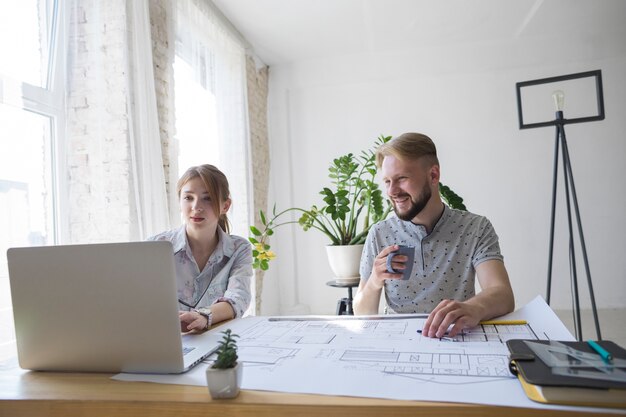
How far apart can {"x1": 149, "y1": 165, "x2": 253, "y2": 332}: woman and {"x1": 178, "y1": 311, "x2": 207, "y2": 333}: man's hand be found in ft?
1.24

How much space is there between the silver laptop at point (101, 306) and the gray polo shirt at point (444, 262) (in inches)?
35.5

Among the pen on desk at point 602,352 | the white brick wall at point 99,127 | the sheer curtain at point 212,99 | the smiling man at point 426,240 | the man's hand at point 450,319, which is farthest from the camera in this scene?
the sheer curtain at point 212,99

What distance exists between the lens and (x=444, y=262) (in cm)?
156

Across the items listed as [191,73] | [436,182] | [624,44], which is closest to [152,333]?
[436,182]

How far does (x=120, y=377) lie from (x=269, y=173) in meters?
3.93

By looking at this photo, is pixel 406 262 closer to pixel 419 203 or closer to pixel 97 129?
pixel 419 203

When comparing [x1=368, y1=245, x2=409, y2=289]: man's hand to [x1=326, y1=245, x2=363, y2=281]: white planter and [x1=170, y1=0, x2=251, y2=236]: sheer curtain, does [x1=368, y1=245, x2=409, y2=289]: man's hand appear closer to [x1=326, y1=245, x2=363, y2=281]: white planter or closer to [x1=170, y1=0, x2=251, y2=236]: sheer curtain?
[x1=326, y1=245, x2=363, y2=281]: white planter

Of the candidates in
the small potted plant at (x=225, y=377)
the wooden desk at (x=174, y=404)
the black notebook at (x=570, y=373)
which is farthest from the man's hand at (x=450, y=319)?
the small potted plant at (x=225, y=377)

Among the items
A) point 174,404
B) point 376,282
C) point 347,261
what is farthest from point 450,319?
point 347,261

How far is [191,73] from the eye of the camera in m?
3.11

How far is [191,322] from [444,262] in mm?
887

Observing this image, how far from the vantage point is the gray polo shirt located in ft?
5.06

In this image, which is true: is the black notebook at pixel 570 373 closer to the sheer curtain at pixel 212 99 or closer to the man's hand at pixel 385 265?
the man's hand at pixel 385 265

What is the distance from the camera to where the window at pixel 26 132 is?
1750 mm
